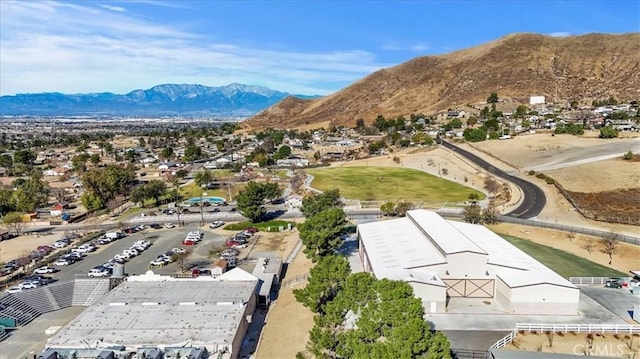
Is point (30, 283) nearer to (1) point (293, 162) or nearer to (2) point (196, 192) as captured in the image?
(2) point (196, 192)

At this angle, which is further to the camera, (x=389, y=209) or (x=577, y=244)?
(x=389, y=209)

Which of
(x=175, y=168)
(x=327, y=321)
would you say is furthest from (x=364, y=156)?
(x=327, y=321)

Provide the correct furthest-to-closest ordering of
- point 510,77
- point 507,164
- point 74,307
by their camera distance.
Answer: point 510,77 < point 507,164 < point 74,307

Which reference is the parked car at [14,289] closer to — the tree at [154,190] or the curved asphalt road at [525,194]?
the tree at [154,190]

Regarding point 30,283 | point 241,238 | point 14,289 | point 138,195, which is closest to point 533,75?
point 138,195

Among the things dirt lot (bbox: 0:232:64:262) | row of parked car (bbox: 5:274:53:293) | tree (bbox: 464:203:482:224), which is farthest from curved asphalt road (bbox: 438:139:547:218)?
dirt lot (bbox: 0:232:64:262)

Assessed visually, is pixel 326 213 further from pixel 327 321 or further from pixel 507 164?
pixel 507 164

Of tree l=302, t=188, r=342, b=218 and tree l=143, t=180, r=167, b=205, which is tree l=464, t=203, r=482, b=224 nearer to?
tree l=302, t=188, r=342, b=218
